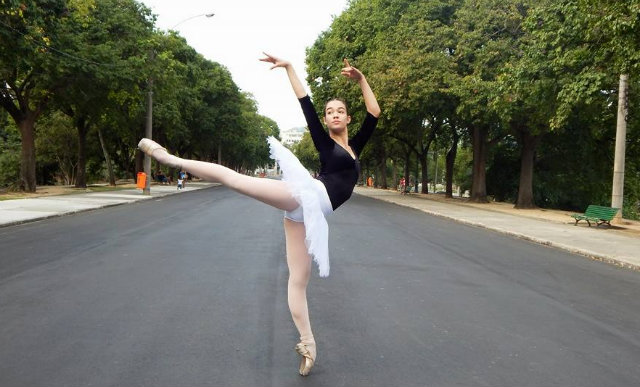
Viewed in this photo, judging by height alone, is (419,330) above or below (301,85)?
below

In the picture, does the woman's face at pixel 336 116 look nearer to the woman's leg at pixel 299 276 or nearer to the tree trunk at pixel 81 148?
the woman's leg at pixel 299 276

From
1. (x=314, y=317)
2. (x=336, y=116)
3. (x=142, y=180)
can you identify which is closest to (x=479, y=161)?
(x=142, y=180)

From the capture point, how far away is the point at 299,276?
12.5 ft

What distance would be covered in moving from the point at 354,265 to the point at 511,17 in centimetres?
2021

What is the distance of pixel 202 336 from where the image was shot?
461 cm

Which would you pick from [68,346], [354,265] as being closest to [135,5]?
[354,265]

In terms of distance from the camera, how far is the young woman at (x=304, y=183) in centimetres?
340

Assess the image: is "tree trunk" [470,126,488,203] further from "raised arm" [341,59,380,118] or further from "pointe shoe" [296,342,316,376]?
"pointe shoe" [296,342,316,376]

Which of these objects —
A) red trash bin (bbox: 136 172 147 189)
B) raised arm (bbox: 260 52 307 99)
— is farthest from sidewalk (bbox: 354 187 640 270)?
red trash bin (bbox: 136 172 147 189)

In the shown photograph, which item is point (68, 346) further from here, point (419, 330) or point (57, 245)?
point (57, 245)

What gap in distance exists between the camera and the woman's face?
3750 mm

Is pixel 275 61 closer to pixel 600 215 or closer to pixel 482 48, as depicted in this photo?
pixel 600 215

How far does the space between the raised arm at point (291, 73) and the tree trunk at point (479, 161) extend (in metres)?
28.6

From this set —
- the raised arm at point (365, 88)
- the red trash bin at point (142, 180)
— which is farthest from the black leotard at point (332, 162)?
the red trash bin at point (142, 180)
